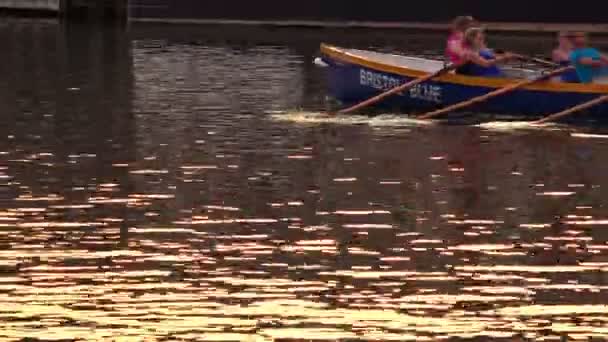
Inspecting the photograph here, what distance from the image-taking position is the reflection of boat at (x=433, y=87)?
1172 inches

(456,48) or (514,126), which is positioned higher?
(456,48)

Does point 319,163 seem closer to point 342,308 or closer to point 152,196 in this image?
point 152,196

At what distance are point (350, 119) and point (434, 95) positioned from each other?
1563mm

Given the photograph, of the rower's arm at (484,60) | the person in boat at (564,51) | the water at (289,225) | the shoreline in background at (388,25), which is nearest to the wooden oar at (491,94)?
the water at (289,225)

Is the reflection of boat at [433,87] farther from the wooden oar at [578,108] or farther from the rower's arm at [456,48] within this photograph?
the rower's arm at [456,48]

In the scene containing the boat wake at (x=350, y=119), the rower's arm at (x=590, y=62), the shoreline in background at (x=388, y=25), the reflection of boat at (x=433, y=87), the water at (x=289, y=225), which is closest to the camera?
the water at (x=289, y=225)

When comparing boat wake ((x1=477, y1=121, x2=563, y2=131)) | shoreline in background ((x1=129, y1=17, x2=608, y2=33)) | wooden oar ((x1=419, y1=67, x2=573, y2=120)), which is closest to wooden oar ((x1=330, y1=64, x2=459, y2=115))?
wooden oar ((x1=419, y1=67, x2=573, y2=120))

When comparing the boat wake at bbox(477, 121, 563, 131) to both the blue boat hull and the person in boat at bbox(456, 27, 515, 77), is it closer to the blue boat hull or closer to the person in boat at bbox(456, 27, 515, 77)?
the blue boat hull

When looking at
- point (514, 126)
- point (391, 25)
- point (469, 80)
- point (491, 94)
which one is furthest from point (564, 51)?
point (391, 25)

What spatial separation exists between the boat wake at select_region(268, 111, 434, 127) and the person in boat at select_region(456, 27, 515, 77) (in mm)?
1359

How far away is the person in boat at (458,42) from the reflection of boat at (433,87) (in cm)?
56

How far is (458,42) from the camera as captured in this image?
32156 mm

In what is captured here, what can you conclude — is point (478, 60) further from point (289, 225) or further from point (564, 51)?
point (289, 225)

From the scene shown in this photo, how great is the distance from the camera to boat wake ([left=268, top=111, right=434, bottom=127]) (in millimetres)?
30203
